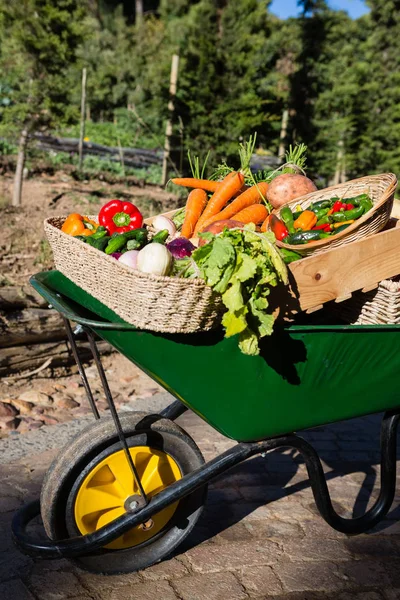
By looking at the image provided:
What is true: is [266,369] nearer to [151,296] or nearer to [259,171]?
[151,296]

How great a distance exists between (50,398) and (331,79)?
1088 centimetres

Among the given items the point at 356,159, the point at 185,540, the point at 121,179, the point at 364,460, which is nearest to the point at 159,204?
the point at 121,179

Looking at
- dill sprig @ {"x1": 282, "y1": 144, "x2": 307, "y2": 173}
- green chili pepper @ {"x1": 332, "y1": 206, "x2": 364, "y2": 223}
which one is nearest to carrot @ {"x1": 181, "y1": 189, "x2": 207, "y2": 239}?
dill sprig @ {"x1": 282, "y1": 144, "x2": 307, "y2": 173}

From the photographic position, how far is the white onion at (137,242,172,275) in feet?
6.15

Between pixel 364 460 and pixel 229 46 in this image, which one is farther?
pixel 229 46

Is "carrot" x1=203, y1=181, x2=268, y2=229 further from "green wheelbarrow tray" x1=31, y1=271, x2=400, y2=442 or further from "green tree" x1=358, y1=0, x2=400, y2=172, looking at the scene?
"green tree" x1=358, y1=0, x2=400, y2=172

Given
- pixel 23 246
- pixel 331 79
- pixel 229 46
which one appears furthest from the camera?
pixel 331 79

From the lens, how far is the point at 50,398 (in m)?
4.04

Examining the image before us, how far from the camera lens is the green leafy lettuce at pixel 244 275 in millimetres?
1767

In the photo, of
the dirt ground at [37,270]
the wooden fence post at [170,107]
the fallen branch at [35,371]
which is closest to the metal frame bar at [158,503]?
the dirt ground at [37,270]

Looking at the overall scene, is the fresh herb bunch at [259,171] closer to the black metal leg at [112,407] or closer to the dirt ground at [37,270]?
the black metal leg at [112,407]

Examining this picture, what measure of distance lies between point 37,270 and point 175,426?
3058mm

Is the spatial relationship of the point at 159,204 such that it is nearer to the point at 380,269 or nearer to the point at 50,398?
the point at 50,398

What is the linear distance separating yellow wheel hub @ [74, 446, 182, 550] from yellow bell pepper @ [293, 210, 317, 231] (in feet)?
3.21
